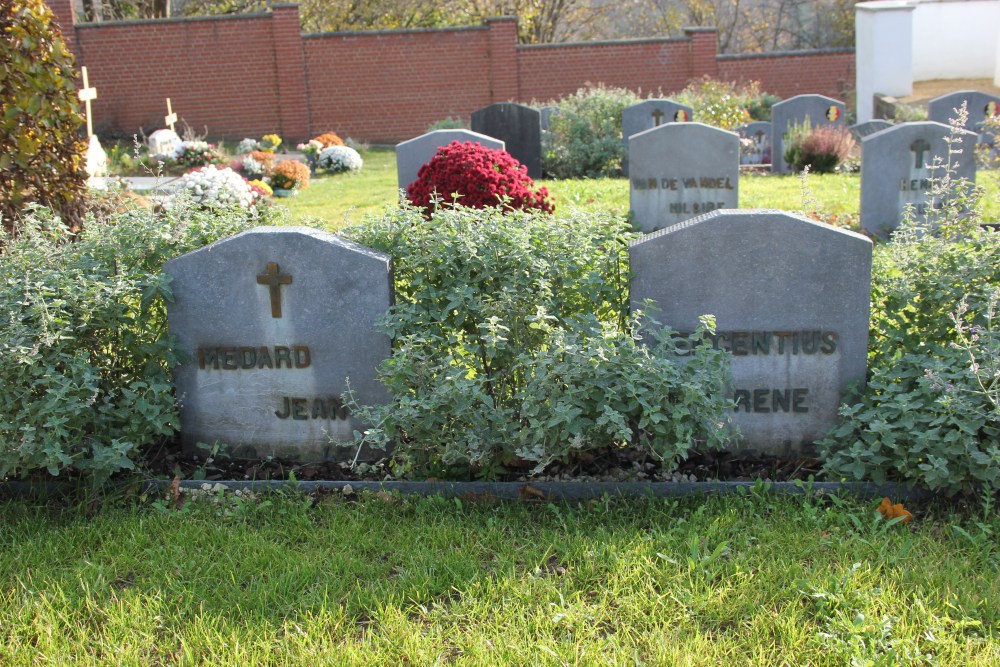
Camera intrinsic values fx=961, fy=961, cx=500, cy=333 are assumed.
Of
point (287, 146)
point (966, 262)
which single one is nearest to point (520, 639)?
point (966, 262)

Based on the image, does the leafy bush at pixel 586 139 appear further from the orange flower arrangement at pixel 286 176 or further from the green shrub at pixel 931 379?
the green shrub at pixel 931 379

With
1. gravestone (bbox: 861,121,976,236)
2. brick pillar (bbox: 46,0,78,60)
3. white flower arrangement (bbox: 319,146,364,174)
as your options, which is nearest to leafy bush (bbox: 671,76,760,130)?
white flower arrangement (bbox: 319,146,364,174)

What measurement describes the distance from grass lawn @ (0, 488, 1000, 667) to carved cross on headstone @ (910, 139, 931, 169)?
6303 millimetres

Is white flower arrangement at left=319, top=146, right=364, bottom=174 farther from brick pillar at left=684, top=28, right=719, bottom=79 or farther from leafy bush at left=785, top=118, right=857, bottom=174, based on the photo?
brick pillar at left=684, top=28, right=719, bottom=79

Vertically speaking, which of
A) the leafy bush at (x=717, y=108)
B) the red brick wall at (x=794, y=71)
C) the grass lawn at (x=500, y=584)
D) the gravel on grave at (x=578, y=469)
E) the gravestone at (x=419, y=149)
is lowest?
the grass lawn at (x=500, y=584)

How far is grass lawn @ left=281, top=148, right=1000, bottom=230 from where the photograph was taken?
10.7 meters

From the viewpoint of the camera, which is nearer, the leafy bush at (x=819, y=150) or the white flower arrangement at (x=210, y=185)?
the white flower arrangement at (x=210, y=185)

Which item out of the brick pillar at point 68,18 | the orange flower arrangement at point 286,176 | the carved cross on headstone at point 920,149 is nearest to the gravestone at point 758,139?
the carved cross on headstone at point 920,149

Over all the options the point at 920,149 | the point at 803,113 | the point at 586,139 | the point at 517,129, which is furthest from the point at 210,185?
the point at 803,113

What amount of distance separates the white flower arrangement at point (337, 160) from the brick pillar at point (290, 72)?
665 centimetres

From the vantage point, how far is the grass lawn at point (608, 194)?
35.1 feet

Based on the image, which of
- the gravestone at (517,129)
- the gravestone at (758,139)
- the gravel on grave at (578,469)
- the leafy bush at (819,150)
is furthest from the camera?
the gravestone at (758,139)

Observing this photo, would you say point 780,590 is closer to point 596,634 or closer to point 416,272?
point 596,634

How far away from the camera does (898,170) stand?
912cm
